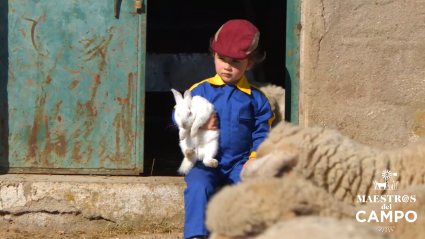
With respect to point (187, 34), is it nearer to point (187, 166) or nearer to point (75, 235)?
point (75, 235)

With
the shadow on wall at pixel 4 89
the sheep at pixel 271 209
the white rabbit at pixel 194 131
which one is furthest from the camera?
the shadow on wall at pixel 4 89

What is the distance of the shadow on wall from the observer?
417 centimetres

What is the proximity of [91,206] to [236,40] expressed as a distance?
5.34 feet

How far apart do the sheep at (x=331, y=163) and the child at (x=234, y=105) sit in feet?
4.70

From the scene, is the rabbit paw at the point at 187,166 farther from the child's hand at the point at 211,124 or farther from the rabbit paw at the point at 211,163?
the child's hand at the point at 211,124

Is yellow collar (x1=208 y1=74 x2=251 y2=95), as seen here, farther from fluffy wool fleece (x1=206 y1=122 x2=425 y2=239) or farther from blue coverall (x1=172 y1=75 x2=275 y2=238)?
fluffy wool fleece (x1=206 y1=122 x2=425 y2=239)

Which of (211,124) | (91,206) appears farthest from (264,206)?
(91,206)

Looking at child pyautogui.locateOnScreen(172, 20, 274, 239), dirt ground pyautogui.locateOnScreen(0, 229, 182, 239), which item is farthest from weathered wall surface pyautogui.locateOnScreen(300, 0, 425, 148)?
dirt ground pyautogui.locateOnScreen(0, 229, 182, 239)

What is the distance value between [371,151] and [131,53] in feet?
8.14

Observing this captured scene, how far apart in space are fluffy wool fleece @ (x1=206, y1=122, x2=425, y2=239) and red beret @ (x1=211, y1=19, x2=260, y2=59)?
4.85 ft

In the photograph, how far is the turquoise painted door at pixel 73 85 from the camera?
419 cm

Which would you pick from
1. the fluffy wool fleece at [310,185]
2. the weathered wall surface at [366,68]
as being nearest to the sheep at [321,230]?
the fluffy wool fleece at [310,185]

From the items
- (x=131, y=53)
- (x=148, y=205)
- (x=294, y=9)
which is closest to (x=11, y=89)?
(x=131, y=53)

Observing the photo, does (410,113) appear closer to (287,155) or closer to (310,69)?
(310,69)
